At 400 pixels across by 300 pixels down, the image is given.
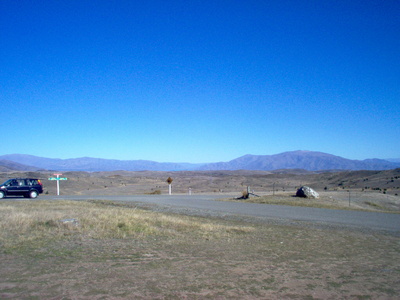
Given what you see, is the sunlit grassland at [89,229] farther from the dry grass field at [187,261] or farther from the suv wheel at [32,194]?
the suv wheel at [32,194]

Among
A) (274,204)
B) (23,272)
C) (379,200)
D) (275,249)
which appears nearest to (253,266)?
(275,249)

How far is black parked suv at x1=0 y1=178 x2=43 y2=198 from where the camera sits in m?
29.7

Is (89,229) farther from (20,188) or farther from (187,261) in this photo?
(20,188)

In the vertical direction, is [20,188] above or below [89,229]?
above

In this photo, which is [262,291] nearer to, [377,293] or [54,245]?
[377,293]

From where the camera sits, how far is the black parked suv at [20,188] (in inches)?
1168

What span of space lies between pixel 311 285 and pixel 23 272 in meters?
6.10

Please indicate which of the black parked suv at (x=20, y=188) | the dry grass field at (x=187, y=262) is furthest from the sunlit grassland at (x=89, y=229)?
the black parked suv at (x=20, y=188)

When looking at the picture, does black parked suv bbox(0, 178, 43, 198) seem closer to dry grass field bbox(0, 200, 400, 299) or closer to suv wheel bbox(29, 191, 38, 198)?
suv wheel bbox(29, 191, 38, 198)

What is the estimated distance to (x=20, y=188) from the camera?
30.2 metres

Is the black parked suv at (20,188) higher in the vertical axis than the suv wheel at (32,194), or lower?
higher

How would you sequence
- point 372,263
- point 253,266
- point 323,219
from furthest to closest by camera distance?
point 323,219 < point 372,263 < point 253,266

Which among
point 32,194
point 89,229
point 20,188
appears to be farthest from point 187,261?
point 20,188

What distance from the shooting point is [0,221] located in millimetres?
13820
